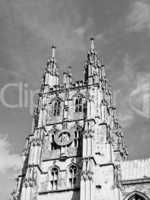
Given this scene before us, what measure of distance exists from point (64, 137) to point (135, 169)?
906 cm

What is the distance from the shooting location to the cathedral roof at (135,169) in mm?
40375

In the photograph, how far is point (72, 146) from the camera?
41.1m

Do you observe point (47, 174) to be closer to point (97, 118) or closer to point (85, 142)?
point (85, 142)

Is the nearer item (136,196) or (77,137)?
(136,196)

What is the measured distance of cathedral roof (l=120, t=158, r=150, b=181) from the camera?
4038 centimetres

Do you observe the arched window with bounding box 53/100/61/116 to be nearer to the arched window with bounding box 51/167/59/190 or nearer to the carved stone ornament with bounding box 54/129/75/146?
the carved stone ornament with bounding box 54/129/75/146

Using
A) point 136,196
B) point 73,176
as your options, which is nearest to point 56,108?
point 73,176

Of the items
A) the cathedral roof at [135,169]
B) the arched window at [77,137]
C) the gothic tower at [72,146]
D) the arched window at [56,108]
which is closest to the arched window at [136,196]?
the gothic tower at [72,146]

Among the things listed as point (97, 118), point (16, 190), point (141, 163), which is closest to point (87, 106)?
point (97, 118)

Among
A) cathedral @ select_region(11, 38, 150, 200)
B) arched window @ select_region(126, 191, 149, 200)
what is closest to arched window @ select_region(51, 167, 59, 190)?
cathedral @ select_region(11, 38, 150, 200)

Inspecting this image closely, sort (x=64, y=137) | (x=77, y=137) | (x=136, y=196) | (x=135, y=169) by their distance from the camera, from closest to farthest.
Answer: (x=136, y=196) < (x=135, y=169) < (x=77, y=137) < (x=64, y=137)

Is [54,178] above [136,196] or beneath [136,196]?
above

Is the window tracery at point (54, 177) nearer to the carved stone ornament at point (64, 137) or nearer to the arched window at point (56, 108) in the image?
the carved stone ornament at point (64, 137)

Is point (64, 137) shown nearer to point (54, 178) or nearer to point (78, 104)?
point (54, 178)
